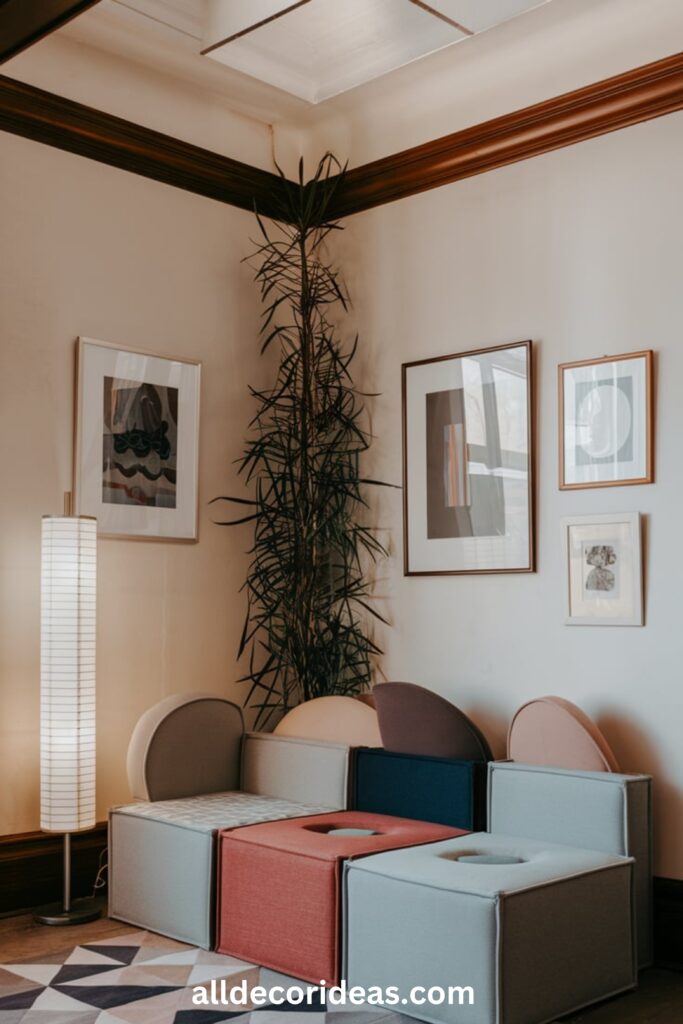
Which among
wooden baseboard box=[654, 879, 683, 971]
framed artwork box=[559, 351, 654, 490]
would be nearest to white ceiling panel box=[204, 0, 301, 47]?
framed artwork box=[559, 351, 654, 490]

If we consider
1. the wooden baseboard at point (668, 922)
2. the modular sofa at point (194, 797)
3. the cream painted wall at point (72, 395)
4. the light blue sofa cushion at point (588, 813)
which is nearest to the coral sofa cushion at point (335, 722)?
the modular sofa at point (194, 797)

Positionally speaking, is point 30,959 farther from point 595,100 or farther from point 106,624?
point 595,100

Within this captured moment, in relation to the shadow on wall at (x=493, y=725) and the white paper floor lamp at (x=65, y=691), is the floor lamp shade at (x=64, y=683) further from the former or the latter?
the shadow on wall at (x=493, y=725)

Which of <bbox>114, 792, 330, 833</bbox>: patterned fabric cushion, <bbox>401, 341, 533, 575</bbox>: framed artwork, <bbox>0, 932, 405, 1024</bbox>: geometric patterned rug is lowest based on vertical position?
<bbox>0, 932, 405, 1024</bbox>: geometric patterned rug

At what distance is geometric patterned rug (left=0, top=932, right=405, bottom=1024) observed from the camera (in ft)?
10.0

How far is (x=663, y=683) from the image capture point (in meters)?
3.81

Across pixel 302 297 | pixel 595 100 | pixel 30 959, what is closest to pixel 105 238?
pixel 302 297

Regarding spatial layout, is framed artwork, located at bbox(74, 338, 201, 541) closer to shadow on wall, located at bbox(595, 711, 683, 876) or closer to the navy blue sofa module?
the navy blue sofa module

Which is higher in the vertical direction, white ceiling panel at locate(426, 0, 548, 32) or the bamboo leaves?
white ceiling panel at locate(426, 0, 548, 32)

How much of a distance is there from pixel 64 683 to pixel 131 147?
2253 millimetres

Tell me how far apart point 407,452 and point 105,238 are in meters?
1.55

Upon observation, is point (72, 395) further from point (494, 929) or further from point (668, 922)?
point (668, 922)

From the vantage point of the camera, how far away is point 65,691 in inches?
156

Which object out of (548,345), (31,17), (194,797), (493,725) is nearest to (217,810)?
(194,797)
